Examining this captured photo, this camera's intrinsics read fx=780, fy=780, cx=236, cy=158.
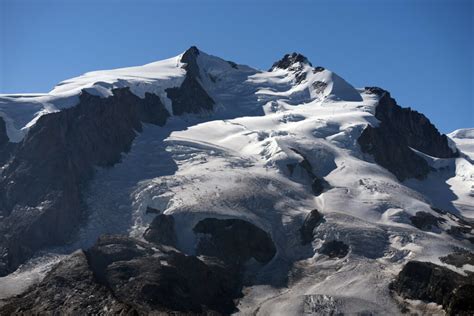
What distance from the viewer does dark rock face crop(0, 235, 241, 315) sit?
87.4 m

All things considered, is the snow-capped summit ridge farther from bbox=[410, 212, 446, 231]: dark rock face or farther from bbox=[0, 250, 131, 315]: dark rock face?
bbox=[410, 212, 446, 231]: dark rock face

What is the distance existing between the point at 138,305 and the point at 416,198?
65474 mm

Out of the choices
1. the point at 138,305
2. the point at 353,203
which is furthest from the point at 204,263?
the point at 353,203

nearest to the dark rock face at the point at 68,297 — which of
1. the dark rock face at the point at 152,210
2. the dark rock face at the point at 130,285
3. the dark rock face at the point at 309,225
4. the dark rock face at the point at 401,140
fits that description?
the dark rock face at the point at 130,285

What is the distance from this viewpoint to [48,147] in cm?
12838

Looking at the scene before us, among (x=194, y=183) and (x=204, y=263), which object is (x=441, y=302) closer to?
(x=204, y=263)

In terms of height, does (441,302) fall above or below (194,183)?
below

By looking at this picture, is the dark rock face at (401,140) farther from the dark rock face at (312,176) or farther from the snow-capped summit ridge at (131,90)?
the dark rock face at (312,176)

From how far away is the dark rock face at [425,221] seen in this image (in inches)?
4906

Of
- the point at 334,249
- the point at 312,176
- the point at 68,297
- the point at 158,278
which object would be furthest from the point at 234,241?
the point at 68,297

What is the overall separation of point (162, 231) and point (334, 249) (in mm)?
25379

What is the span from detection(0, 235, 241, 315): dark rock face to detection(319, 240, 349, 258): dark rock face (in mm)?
16021

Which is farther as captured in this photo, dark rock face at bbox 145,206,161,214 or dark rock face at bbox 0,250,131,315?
dark rock face at bbox 145,206,161,214

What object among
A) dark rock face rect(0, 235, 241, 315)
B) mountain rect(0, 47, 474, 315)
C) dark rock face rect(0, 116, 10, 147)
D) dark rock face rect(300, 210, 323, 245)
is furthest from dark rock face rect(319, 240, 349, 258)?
dark rock face rect(0, 116, 10, 147)
